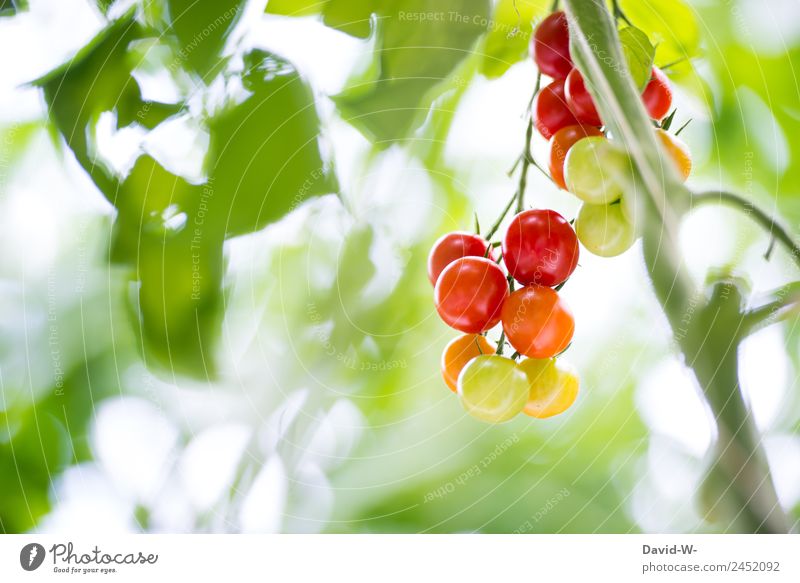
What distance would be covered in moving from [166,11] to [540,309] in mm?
365

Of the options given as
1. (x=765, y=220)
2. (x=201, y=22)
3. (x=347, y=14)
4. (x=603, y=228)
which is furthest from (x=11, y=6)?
(x=765, y=220)

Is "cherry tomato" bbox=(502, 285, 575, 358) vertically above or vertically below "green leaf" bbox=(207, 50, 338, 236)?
below

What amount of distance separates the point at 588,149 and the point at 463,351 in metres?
0.14

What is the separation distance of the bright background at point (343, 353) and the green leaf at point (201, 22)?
14 mm

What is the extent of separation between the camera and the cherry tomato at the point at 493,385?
0.37 meters

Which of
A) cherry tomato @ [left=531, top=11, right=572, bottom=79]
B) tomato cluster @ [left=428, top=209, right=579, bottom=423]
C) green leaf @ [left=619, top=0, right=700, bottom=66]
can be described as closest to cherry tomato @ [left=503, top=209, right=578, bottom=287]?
tomato cluster @ [left=428, top=209, right=579, bottom=423]

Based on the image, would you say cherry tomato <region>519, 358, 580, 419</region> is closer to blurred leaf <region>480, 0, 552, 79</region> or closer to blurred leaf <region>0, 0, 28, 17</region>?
blurred leaf <region>480, 0, 552, 79</region>

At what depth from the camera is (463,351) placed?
39cm

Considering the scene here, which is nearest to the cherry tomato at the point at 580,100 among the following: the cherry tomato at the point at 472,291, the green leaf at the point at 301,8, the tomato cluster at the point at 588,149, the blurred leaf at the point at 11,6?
the tomato cluster at the point at 588,149

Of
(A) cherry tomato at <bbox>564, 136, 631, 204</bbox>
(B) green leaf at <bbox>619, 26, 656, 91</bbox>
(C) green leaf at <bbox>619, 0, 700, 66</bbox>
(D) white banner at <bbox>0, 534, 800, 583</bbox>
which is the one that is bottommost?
(D) white banner at <bbox>0, 534, 800, 583</bbox>

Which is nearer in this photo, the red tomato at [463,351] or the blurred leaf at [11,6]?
the red tomato at [463,351]

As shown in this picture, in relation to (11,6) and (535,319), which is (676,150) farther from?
(11,6)

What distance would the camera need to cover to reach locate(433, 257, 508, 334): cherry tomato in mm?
360

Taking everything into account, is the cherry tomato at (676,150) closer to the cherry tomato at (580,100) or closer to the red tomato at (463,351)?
the cherry tomato at (580,100)
